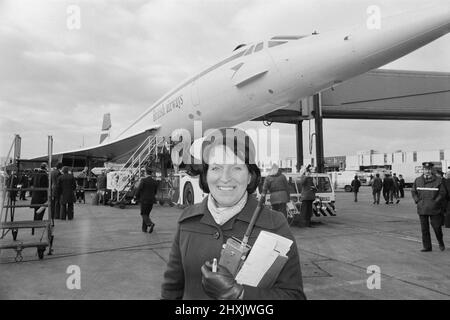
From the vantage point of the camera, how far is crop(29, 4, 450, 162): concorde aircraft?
7281 mm

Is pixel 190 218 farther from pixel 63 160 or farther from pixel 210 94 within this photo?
pixel 63 160

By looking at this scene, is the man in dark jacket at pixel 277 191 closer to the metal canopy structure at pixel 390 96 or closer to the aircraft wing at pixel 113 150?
the aircraft wing at pixel 113 150

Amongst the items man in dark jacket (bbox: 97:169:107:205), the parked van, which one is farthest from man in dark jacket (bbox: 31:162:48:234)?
man in dark jacket (bbox: 97:169:107:205)

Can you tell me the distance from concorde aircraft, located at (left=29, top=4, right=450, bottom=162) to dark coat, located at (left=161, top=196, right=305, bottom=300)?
6889mm

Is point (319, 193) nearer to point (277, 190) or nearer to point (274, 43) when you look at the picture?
point (277, 190)

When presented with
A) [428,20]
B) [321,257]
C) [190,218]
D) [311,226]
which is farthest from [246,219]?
[311,226]

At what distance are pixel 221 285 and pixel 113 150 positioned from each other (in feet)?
63.7

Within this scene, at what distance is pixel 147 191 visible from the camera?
376 inches

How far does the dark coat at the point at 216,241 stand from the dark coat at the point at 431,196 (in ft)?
21.8

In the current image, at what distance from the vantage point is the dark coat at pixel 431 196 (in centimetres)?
729

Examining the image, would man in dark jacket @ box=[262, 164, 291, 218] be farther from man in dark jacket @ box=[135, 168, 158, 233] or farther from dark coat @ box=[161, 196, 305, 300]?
dark coat @ box=[161, 196, 305, 300]

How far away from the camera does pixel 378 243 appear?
8.07m
